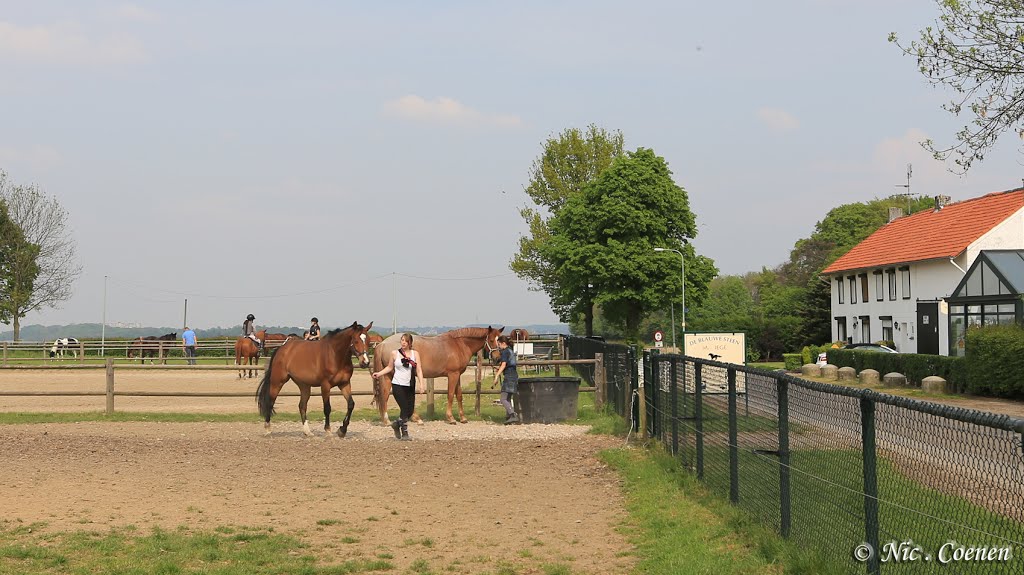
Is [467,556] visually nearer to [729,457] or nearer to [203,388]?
[729,457]

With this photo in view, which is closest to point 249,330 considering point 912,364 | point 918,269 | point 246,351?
point 246,351

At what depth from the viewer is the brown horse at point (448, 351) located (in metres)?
20.3

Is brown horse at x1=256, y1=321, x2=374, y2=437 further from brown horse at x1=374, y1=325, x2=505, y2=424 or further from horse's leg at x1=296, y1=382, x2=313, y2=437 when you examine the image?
brown horse at x1=374, y1=325, x2=505, y2=424

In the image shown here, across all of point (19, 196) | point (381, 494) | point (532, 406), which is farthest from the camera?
point (19, 196)

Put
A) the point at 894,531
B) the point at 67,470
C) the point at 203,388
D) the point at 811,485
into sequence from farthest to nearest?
the point at 203,388
the point at 67,470
the point at 811,485
the point at 894,531

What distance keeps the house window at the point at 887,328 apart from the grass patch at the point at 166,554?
165ft

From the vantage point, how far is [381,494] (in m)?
11.5

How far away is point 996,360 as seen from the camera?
91.1 ft

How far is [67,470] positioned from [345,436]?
217 inches

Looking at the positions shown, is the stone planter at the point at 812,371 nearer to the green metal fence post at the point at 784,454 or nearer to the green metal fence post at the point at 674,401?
the green metal fence post at the point at 674,401

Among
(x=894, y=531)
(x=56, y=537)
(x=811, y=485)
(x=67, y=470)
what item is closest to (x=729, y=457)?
(x=811, y=485)

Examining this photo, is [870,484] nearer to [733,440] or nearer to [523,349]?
[733,440]

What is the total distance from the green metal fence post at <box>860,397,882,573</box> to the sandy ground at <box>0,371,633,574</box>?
7.57 feet

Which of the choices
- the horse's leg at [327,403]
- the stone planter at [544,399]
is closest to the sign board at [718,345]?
the stone planter at [544,399]
